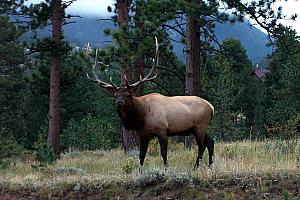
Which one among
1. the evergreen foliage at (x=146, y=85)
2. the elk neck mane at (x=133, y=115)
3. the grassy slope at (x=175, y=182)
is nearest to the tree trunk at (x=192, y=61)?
the evergreen foliage at (x=146, y=85)

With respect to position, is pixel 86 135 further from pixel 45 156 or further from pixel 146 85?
pixel 45 156

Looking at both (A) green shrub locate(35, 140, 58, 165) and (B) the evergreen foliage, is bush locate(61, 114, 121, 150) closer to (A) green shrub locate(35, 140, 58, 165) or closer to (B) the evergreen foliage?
(B) the evergreen foliage

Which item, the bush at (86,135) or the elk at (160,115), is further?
the bush at (86,135)

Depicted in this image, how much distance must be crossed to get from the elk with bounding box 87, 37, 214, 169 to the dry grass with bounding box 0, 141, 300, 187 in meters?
0.54

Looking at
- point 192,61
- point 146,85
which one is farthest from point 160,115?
point 146,85

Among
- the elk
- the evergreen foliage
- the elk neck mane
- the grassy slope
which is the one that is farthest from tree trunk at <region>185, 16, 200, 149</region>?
the elk neck mane

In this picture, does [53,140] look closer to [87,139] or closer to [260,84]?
[87,139]

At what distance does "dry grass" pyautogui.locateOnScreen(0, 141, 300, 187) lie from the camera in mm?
8727

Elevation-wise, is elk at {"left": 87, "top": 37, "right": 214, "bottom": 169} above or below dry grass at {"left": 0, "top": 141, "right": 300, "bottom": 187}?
above

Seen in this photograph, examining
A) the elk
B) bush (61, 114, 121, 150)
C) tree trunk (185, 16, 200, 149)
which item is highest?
tree trunk (185, 16, 200, 149)

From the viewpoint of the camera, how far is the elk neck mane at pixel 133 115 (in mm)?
10031

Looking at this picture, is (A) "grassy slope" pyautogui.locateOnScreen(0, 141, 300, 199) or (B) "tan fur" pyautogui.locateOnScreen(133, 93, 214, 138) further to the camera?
(B) "tan fur" pyautogui.locateOnScreen(133, 93, 214, 138)

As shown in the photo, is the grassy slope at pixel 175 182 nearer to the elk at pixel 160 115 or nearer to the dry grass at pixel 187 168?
the dry grass at pixel 187 168

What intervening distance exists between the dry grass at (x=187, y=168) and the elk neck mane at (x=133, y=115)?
74 cm
